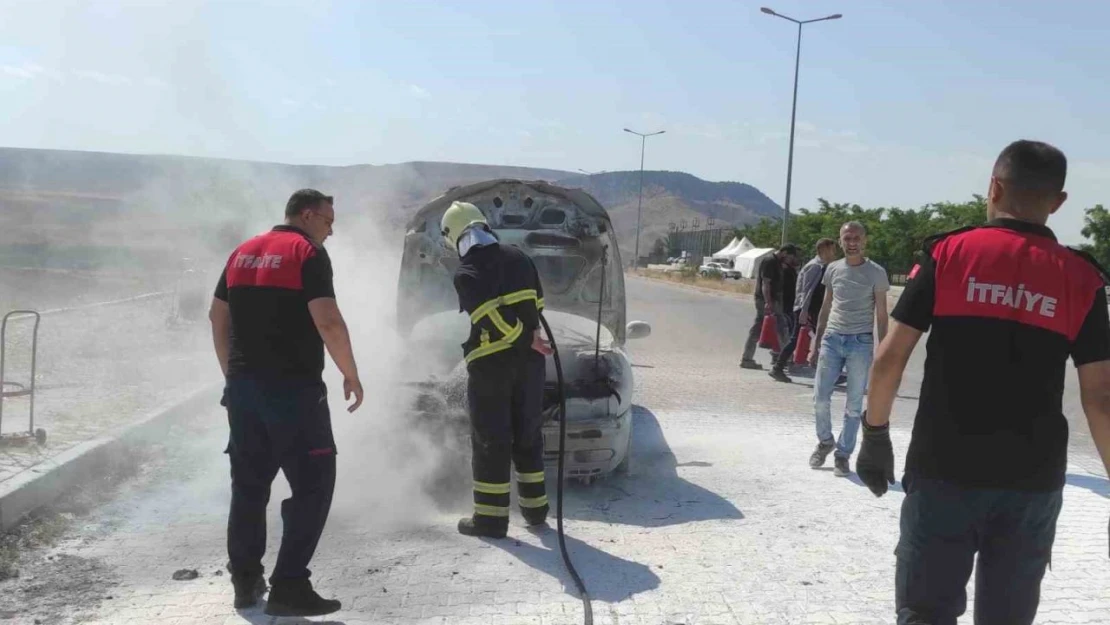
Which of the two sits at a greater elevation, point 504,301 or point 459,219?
point 459,219

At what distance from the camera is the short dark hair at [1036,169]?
298cm

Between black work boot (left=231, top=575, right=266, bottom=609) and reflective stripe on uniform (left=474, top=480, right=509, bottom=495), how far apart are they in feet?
4.32

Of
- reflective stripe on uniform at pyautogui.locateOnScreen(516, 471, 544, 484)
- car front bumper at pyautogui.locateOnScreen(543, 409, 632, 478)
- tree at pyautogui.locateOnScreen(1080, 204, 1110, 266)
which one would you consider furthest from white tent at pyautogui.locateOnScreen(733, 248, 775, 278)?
reflective stripe on uniform at pyautogui.locateOnScreen(516, 471, 544, 484)

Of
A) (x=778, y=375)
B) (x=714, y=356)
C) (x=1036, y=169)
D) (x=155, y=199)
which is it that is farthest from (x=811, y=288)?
(x=155, y=199)

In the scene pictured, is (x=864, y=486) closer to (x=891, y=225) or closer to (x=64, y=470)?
(x=64, y=470)

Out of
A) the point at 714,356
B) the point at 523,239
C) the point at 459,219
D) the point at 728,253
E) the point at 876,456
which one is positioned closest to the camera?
the point at 876,456

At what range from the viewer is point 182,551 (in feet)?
16.2

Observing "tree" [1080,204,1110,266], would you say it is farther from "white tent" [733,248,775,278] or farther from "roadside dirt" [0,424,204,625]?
"roadside dirt" [0,424,204,625]

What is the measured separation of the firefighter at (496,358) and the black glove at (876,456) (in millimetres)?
2153

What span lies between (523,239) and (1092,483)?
171 inches

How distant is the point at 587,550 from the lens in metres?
5.02

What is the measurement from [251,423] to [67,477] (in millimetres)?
2405

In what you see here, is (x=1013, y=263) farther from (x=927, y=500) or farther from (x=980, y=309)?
(x=927, y=500)

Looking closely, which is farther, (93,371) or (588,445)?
(93,371)
